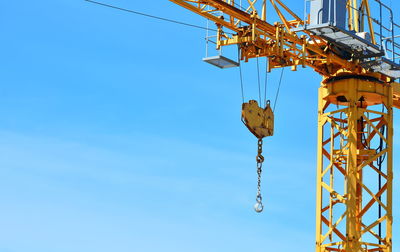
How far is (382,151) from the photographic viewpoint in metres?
35.4

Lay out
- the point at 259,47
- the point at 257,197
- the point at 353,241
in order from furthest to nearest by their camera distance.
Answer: the point at 353,241
the point at 259,47
the point at 257,197

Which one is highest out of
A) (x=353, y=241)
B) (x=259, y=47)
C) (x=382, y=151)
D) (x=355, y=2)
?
(x=355, y=2)

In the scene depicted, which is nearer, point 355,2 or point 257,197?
point 257,197

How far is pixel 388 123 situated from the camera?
117ft

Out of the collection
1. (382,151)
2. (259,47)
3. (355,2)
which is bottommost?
(382,151)

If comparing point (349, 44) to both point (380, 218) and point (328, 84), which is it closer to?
point (328, 84)

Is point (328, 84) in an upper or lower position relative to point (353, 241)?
upper

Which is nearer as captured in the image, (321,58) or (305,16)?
(305,16)

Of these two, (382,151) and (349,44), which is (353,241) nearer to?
(382,151)

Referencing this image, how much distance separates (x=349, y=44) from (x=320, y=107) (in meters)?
3.31

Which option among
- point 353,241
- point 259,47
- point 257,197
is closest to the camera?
point 257,197

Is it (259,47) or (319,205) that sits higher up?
(259,47)

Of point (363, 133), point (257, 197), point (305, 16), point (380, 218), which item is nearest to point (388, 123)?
point (363, 133)

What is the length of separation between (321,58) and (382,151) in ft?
13.8
